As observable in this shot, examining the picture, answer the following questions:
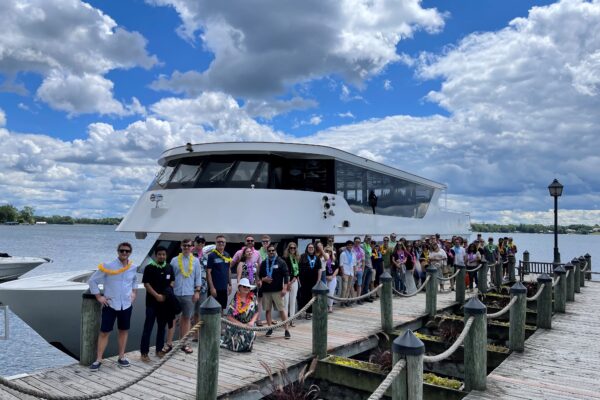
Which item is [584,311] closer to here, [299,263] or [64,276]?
[299,263]

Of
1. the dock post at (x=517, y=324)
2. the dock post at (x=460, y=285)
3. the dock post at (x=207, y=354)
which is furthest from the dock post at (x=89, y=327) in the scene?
the dock post at (x=460, y=285)

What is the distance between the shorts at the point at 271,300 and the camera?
823 centimetres

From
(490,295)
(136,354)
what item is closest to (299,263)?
(136,354)

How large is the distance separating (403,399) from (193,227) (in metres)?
7.05

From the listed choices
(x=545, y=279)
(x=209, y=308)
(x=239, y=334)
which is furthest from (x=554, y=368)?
(x=209, y=308)

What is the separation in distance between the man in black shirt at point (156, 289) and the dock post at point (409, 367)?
12.2 ft

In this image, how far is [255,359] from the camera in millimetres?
6902

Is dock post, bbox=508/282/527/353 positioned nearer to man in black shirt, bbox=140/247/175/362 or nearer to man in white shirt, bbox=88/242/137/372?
man in black shirt, bbox=140/247/175/362

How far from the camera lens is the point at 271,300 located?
8.37m

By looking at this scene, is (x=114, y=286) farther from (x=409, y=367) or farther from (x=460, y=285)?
(x=460, y=285)

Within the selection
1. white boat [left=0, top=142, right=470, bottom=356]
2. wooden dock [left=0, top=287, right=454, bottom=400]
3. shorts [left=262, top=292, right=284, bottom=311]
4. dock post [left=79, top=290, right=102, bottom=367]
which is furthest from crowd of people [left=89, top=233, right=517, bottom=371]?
white boat [left=0, top=142, right=470, bottom=356]

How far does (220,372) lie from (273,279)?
2.18 m

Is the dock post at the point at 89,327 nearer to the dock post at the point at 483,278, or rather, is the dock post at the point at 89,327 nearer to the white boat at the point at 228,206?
the white boat at the point at 228,206

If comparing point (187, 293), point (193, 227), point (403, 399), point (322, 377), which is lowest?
point (322, 377)
